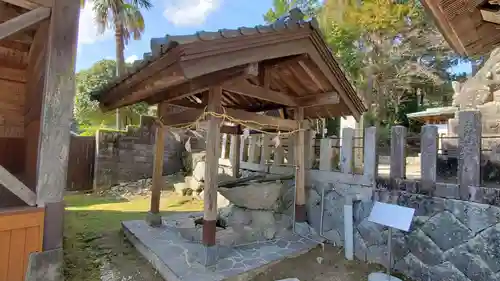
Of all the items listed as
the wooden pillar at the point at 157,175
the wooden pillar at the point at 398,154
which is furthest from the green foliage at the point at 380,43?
the wooden pillar at the point at 157,175

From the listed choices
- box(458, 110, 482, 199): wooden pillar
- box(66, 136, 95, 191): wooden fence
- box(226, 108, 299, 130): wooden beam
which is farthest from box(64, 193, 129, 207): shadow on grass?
box(458, 110, 482, 199): wooden pillar

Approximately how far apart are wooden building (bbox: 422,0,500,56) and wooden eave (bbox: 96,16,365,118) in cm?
191

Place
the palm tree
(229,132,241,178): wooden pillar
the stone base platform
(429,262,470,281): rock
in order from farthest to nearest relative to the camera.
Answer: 1. the palm tree
2. (229,132,241,178): wooden pillar
3. the stone base platform
4. (429,262,470,281): rock

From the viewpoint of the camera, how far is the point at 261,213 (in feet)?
20.0

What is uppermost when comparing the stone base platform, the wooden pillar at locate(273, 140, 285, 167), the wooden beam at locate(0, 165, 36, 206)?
the wooden pillar at locate(273, 140, 285, 167)

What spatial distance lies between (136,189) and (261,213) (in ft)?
22.0

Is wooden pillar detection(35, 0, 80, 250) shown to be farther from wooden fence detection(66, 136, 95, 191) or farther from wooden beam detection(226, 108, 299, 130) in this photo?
wooden fence detection(66, 136, 95, 191)

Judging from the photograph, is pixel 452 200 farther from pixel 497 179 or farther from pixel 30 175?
pixel 30 175

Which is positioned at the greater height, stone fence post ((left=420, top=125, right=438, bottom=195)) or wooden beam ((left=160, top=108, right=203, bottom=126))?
wooden beam ((left=160, top=108, right=203, bottom=126))

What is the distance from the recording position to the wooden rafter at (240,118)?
4.75 m

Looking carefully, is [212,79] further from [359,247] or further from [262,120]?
[359,247]

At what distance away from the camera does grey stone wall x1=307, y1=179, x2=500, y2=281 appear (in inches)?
142

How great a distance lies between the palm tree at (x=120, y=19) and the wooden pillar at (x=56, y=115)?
1202cm

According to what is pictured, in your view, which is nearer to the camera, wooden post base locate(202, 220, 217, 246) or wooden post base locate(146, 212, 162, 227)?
wooden post base locate(202, 220, 217, 246)
